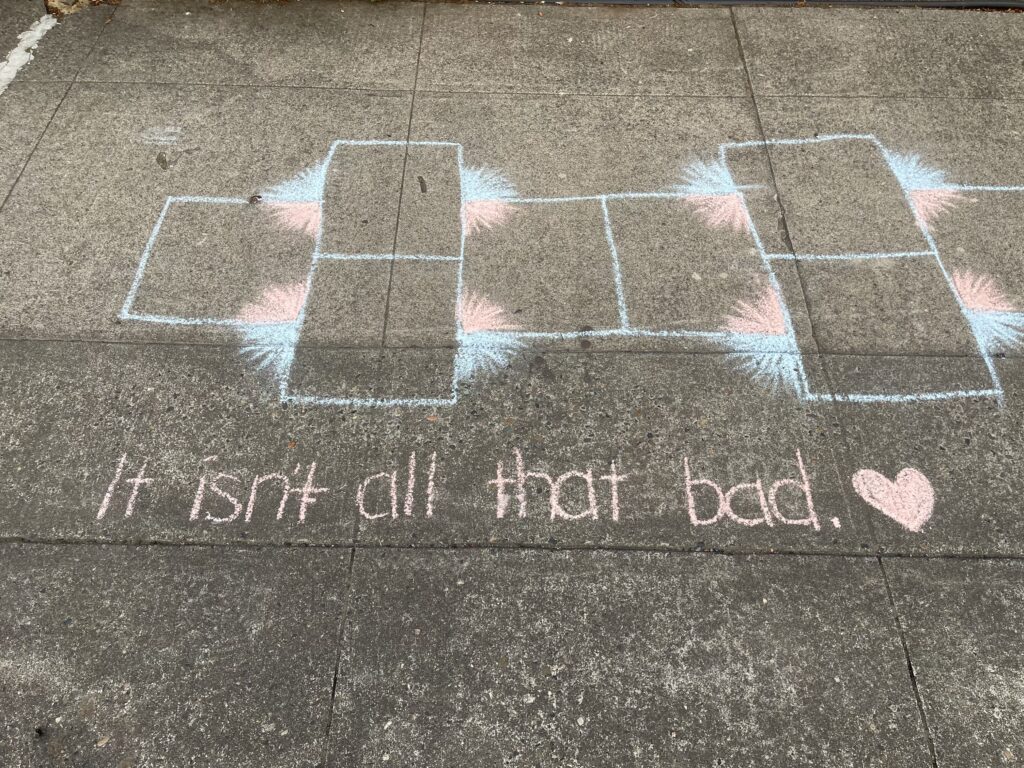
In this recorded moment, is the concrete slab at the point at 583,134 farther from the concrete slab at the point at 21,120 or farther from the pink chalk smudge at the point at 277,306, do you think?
the concrete slab at the point at 21,120

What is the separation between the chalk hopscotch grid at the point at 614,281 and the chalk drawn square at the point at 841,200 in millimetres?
37

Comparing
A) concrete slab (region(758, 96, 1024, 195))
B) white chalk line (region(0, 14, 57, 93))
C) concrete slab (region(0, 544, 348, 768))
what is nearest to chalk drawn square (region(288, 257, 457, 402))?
concrete slab (region(0, 544, 348, 768))

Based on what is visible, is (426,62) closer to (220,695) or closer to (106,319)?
(106,319)

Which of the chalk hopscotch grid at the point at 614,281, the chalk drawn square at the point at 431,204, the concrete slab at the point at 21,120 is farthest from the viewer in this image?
the concrete slab at the point at 21,120

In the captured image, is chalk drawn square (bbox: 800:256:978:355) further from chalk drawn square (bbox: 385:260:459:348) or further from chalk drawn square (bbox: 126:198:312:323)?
chalk drawn square (bbox: 126:198:312:323)

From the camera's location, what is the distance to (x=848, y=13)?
5184mm

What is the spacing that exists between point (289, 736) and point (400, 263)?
6.95 feet

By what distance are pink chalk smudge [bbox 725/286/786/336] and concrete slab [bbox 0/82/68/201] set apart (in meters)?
3.75

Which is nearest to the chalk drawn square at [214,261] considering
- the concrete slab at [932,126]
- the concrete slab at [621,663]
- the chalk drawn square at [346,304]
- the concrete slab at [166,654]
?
the chalk drawn square at [346,304]

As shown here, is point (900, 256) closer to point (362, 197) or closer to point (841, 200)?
point (841, 200)

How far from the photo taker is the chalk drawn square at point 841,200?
3.70 metres

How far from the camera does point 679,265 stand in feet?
11.8

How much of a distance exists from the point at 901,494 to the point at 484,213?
2.31 metres

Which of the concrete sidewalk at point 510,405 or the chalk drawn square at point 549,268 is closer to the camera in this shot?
the concrete sidewalk at point 510,405
